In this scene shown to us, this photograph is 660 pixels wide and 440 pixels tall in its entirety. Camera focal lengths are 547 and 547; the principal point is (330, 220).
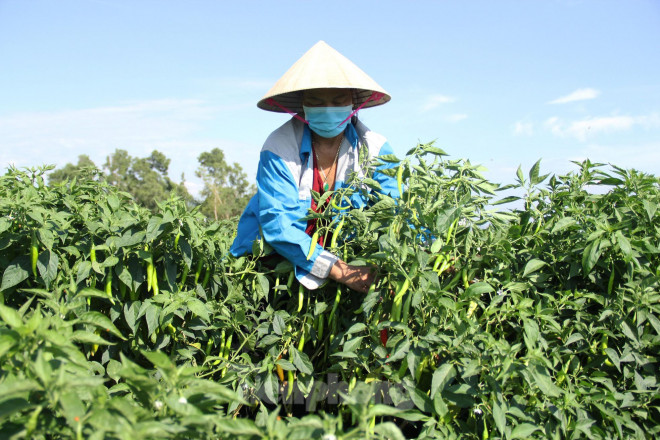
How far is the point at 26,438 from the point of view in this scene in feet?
4.17

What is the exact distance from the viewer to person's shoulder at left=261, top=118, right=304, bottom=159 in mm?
2744

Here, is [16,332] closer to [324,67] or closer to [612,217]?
[324,67]

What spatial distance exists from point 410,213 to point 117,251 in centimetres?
122

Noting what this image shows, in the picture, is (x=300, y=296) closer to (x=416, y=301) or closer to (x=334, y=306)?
(x=334, y=306)

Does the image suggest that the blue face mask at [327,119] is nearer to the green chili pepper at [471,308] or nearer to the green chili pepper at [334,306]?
the green chili pepper at [334,306]

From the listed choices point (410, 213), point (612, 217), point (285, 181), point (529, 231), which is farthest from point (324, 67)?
point (612, 217)

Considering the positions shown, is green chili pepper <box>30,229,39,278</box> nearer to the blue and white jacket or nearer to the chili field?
the chili field

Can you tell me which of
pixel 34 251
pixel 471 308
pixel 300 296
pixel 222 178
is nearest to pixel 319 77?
pixel 300 296

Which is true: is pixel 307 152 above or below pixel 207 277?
above

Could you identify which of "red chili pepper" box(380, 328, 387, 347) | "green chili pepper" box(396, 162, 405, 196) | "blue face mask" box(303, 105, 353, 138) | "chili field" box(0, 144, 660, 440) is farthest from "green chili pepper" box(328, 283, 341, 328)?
"blue face mask" box(303, 105, 353, 138)

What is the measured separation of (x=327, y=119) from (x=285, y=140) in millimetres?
239

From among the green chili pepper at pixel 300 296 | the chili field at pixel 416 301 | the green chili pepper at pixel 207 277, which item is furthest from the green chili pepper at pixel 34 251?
the green chili pepper at pixel 300 296

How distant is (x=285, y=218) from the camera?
2490mm

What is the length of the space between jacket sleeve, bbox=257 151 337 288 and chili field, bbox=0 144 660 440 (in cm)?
10
